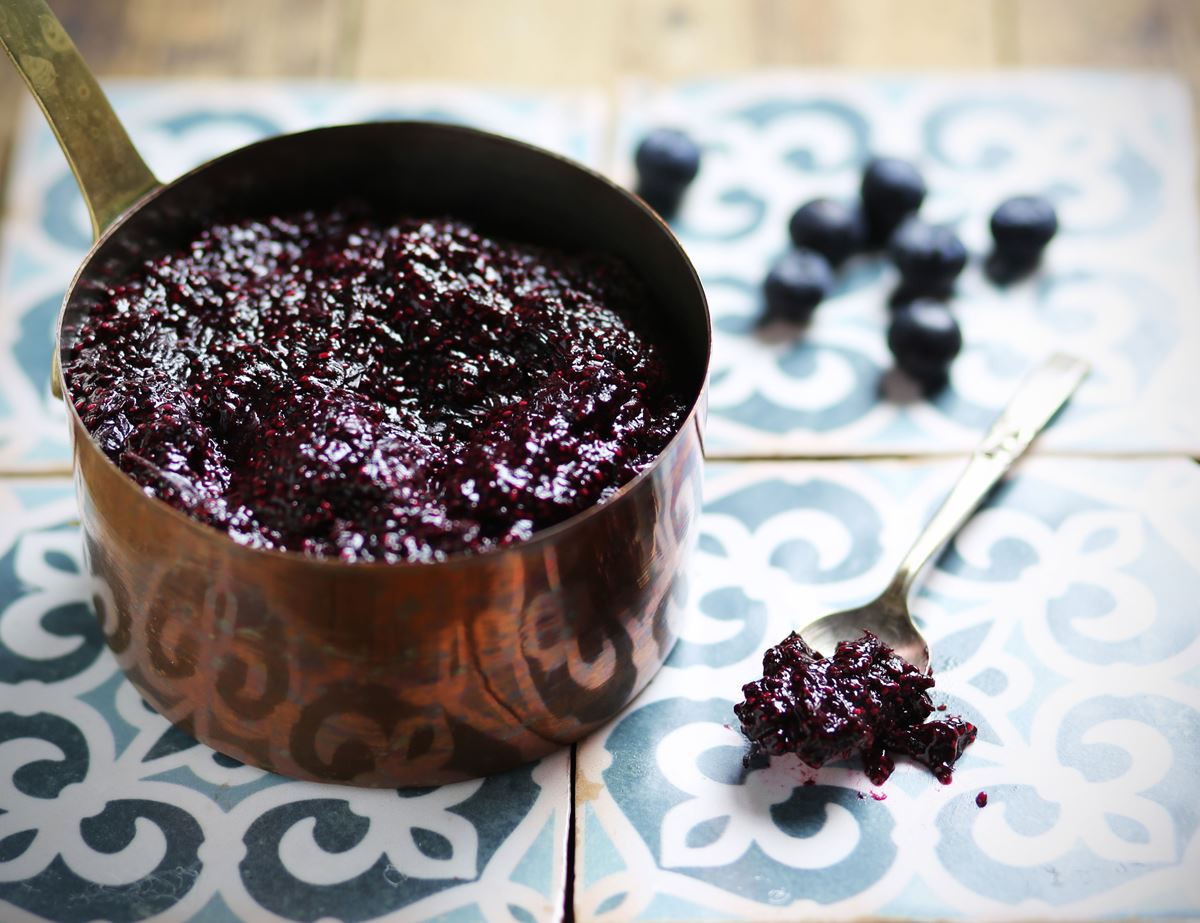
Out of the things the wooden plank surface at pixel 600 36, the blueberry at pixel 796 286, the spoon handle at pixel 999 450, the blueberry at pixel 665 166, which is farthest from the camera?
the wooden plank surface at pixel 600 36

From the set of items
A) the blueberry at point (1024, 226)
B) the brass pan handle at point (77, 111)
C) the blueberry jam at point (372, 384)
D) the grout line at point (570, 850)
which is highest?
the brass pan handle at point (77, 111)

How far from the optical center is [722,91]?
2043 mm

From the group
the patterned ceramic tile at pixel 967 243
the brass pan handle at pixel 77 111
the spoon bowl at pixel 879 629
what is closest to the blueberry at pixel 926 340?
the patterned ceramic tile at pixel 967 243

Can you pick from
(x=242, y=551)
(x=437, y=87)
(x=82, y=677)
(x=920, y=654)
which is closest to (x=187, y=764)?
(x=82, y=677)

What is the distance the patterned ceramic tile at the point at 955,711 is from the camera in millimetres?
1202

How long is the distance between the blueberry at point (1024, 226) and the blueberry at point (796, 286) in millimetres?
250

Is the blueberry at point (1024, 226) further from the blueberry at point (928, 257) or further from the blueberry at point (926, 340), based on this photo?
the blueberry at point (926, 340)

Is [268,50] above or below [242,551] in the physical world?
below

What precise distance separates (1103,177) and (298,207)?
1.14 metres

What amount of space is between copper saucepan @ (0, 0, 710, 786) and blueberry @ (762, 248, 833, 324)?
1.06 feet

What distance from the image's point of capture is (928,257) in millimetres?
1724

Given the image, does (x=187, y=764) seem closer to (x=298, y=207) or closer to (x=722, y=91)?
(x=298, y=207)

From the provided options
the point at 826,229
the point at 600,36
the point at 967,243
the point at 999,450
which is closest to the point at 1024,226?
the point at 967,243

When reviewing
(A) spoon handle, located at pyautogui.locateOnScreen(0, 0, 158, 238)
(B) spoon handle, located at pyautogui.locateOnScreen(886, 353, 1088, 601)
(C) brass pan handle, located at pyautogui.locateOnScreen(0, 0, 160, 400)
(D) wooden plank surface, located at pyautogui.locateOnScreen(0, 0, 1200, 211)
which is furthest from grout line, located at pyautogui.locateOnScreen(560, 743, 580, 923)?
(D) wooden plank surface, located at pyautogui.locateOnScreen(0, 0, 1200, 211)
